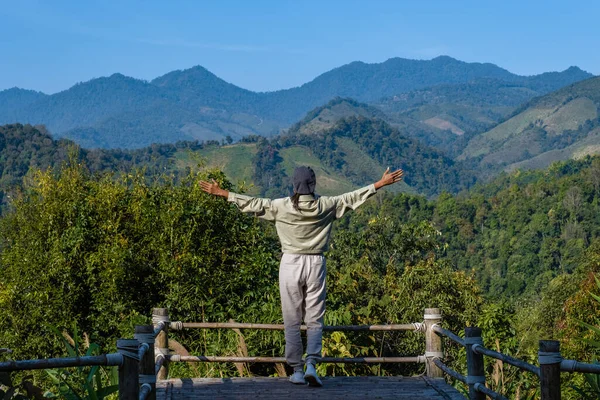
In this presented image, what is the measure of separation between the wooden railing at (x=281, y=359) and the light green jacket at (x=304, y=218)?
29.0 inches

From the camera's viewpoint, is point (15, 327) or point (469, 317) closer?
point (15, 327)

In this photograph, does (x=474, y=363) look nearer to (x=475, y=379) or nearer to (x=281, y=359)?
(x=475, y=379)

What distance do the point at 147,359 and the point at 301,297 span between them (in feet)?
4.87

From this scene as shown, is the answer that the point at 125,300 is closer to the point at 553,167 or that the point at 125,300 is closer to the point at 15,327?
the point at 15,327

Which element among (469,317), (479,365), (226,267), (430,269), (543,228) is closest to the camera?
(479,365)

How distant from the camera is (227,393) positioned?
238 inches

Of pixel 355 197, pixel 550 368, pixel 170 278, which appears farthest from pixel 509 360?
pixel 170 278

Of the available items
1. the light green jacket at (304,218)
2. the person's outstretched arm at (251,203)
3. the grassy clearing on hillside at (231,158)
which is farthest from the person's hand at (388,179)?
the grassy clearing on hillside at (231,158)

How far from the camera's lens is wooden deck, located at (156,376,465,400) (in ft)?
19.4

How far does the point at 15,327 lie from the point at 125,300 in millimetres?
2697

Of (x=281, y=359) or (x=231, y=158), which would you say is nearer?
(x=281, y=359)

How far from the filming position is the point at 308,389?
6.20 metres

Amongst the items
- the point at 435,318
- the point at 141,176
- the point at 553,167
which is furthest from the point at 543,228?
the point at 435,318

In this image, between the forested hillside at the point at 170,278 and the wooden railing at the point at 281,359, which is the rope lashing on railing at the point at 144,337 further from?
the forested hillside at the point at 170,278
